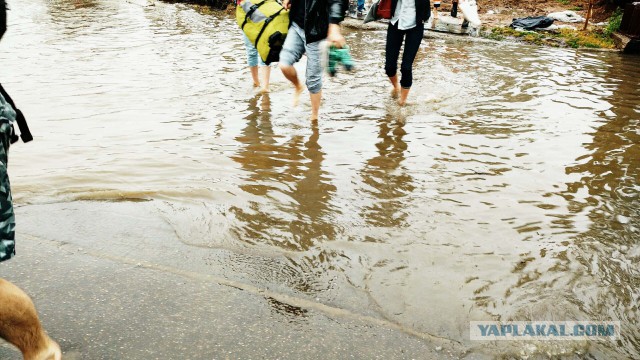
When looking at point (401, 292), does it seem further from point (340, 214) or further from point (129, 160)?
point (129, 160)

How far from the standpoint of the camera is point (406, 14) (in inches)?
237

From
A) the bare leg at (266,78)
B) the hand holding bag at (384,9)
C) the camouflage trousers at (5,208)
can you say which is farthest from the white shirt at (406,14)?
the camouflage trousers at (5,208)

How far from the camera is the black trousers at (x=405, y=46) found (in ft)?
20.1

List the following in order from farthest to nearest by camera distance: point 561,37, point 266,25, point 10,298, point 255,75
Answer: point 561,37 → point 255,75 → point 266,25 → point 10,298

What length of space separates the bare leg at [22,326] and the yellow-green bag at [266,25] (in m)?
4.50

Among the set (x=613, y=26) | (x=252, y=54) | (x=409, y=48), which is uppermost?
(x=409, y=48)

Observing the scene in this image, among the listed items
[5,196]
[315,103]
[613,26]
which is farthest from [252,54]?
[613,26]

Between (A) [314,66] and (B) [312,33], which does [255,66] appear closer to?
(A) [314,66]

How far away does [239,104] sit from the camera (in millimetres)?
6766

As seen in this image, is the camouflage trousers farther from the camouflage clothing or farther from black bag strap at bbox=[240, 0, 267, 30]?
black bag strap at bbox=[240, 0, 267, 30]

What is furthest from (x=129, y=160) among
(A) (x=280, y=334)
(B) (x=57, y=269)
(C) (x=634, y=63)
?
(C) (x=634, y=63)

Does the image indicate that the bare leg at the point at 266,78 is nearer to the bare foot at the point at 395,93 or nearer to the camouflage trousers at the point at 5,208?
the bare foot at the point at 395,93

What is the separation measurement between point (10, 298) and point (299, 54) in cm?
445

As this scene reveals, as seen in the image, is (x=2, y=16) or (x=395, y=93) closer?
(x=2, y=16)
